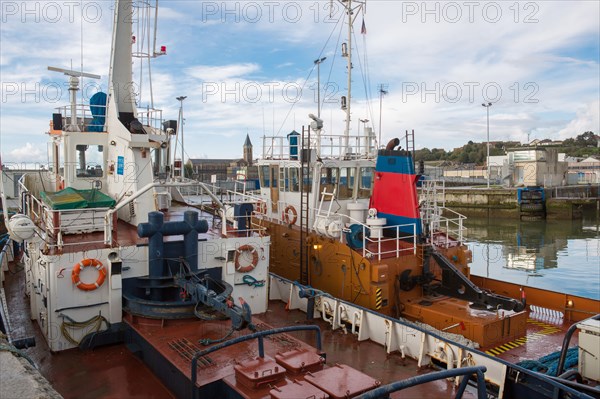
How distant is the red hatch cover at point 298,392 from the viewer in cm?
562

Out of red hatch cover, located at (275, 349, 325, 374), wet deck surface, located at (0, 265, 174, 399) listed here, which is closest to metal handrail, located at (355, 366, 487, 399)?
red hatch cover, located at (275, 349, 325, 374)

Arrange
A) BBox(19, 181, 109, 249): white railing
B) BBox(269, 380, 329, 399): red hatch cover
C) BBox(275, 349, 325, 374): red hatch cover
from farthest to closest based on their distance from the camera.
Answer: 1. BBox(19, 181, 109, 249): white railing
2. BBox(275, 349, 325, 374): red hatch cover
3. BBox(269, 380, 329, 399): red hatch cover

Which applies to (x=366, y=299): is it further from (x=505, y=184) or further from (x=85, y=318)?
(x=505, y=184)

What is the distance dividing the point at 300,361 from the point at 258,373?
714 mm

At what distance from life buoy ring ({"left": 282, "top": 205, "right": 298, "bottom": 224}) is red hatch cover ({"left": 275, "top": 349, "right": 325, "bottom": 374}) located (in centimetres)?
759

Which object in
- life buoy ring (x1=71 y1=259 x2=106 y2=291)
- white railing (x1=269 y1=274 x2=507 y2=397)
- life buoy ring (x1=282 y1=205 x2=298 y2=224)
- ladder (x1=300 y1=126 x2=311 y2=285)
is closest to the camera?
white railing (x1=269 y1=274 x2=507 y2=397)

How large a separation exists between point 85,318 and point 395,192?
8.48 metres

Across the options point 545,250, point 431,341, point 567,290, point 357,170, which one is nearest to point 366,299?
point 431,341

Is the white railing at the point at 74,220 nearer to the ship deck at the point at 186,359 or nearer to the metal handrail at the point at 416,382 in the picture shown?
the ship deck at the point at 186,359

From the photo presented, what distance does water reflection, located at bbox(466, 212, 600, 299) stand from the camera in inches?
917

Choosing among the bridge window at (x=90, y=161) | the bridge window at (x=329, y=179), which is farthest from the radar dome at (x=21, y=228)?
the bridge window at (x=329, y=179)

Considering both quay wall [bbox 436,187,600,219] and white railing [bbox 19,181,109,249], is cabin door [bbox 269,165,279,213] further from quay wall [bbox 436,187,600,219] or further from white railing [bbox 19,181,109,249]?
quay wall [bbox 436,187,600,219]

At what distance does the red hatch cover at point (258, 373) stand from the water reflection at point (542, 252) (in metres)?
18.5

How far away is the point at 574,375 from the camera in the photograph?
24.8 ft
